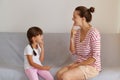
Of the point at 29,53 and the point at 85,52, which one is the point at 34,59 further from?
the point at 85,52

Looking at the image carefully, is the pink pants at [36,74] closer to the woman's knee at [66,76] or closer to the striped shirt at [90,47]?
the woman's knee at [66,76]

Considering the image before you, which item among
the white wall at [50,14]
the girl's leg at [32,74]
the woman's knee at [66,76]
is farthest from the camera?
the white wall at [50,14]

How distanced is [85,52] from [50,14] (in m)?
0.92

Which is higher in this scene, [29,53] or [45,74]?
[29,53]

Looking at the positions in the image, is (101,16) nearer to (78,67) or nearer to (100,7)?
(100,7)

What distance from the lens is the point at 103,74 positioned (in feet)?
7.20

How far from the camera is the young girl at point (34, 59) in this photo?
2.19 m

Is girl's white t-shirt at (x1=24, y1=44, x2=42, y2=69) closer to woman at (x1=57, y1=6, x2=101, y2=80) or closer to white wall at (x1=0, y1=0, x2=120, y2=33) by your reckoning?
woman at (x1=57, y1=6, x2=101, y2=80)

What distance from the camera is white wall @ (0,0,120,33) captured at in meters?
2.86

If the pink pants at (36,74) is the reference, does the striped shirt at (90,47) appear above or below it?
above

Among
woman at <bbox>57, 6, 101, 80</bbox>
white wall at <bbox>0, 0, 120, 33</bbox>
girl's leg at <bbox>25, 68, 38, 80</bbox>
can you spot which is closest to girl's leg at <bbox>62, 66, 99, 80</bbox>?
woman at <bbox>57, 6, 101, 80</bbox>

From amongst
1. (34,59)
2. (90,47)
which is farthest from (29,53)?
(90,47)

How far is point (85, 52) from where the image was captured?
2201 mm

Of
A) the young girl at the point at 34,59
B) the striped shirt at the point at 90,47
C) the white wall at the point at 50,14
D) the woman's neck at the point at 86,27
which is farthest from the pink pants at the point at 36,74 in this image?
the white wall at the point at 50,14
